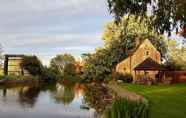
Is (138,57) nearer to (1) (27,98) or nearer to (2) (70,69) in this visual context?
(2) (70,69)

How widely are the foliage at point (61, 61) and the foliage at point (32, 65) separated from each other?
15.6 m

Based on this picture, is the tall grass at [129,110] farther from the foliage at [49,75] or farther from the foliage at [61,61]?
the foliage at [61,61]

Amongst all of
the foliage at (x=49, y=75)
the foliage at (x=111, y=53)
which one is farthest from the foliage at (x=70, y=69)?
the foliage at (x=111, y=53)

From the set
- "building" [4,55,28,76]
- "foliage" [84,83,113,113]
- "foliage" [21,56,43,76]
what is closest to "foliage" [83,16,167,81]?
"foliage" [21,56,43,76]

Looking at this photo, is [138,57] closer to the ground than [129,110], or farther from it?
farther from it

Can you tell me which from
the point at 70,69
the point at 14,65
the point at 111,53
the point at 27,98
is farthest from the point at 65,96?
the point at 70,69

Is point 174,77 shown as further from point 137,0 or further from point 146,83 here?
point 137,0

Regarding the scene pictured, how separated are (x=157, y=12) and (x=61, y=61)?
78.9m

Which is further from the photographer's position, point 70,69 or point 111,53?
point 70,69

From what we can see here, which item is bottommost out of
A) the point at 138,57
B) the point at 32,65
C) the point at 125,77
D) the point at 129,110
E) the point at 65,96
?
the point at 65,96

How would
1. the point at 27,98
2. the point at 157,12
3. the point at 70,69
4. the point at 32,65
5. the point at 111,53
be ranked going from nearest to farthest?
the point at 157,12 → the point at 27,98 → the point at 111,53 → the point at 32,65 → the point at 70,69

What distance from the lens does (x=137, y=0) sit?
14078 mm

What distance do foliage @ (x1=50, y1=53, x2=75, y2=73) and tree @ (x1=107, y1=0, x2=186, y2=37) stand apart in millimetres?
72685

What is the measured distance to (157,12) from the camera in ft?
47.8
